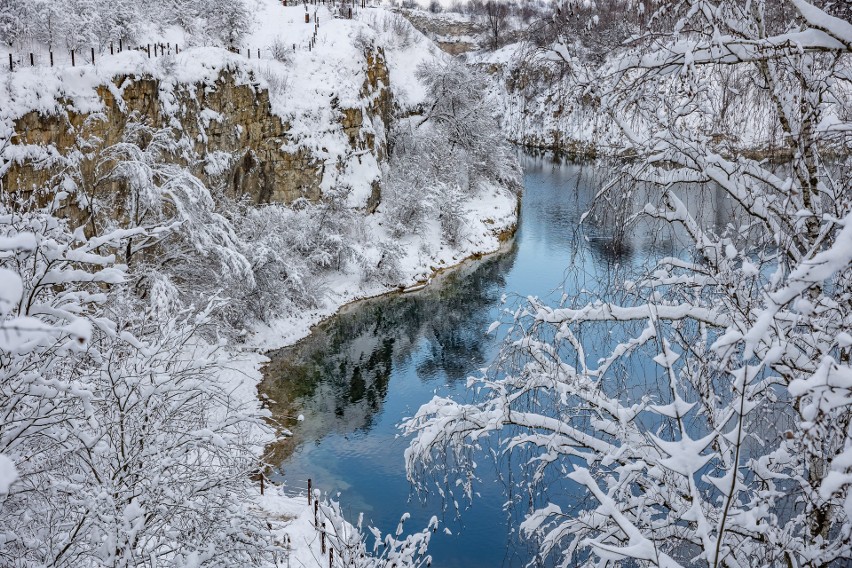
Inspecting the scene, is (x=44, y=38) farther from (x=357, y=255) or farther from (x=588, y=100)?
(x=588, y=100)

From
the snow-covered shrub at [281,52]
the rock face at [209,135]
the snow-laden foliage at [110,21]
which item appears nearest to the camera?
the rock face at [209,135]

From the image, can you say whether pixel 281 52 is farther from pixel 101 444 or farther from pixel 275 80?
pixel 101 444

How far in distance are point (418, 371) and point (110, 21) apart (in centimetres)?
1539

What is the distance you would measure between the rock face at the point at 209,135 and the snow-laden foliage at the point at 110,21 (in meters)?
2.83

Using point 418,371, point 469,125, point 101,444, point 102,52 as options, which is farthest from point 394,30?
point 101,444

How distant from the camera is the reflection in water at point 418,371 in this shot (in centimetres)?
972

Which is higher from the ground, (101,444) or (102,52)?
(102,52)

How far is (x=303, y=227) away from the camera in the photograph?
2177 centimetres

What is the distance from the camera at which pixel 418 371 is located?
1602cm

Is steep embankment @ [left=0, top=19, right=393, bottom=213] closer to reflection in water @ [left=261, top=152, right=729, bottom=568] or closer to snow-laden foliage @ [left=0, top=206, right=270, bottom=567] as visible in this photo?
reflection in water @ [left=261, top=152, right=729, bottom=568]

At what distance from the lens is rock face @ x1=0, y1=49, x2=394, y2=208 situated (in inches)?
549

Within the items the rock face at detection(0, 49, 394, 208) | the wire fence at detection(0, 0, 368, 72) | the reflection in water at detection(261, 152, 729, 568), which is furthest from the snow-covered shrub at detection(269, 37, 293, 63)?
the reflection in water at detection(261, 152, 729, 568)

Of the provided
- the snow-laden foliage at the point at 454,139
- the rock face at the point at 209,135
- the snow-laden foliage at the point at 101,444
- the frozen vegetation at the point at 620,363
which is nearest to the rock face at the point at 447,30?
the snow-laden foliage at the point at 454,139

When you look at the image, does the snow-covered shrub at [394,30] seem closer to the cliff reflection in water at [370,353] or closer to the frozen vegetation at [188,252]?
the frozen vegetation at [188,252]
